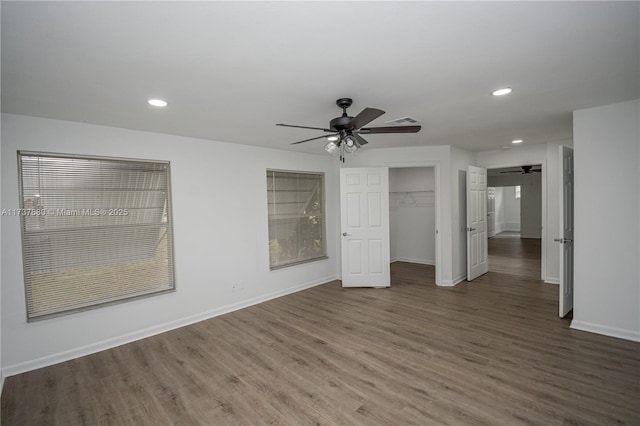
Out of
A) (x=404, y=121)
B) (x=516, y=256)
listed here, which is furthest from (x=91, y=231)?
(x=516, y=256)

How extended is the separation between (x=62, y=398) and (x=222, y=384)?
4.14 ft

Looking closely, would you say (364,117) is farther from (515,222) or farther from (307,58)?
(515,222)

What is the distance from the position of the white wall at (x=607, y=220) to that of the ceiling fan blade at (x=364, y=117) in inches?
104

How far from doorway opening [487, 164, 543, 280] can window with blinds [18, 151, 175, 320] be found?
6.26 meters

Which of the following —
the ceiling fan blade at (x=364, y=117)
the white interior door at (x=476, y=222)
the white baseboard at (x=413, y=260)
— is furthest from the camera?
the white baseboard at (x=413, y=260)

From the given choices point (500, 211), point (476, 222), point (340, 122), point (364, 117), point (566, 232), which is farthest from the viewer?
point (500, 211)


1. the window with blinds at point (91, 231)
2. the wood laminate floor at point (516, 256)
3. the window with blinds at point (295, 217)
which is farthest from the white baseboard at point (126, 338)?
the wood laminate floor at point (516, 256)

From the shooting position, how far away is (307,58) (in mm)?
1928

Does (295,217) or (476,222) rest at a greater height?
Answer: (295,217)

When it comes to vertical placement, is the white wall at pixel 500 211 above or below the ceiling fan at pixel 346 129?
below

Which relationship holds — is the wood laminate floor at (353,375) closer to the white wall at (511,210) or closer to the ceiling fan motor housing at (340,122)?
the ceiling fan motor housing at (340,122)

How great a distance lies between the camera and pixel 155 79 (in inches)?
86.7

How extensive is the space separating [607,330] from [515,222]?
11331 mm

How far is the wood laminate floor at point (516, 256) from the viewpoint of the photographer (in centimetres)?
630
